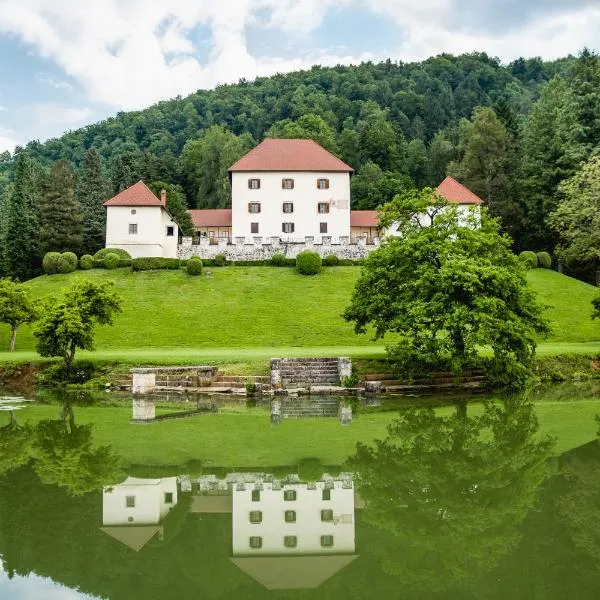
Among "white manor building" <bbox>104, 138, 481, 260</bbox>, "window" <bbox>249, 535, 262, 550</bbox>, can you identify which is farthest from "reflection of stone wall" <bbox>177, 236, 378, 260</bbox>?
"window" <bbox>249, 535, 262, 550</bbox>

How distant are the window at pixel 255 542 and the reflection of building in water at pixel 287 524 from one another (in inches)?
0.5

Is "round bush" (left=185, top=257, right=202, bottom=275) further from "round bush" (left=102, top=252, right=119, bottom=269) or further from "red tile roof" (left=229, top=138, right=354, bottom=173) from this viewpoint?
"red tile roof" (left=229, top=138, right=354, bottom=173)

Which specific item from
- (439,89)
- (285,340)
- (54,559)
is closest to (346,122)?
(439,89)

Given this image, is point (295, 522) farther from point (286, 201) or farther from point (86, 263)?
point (286, 201)

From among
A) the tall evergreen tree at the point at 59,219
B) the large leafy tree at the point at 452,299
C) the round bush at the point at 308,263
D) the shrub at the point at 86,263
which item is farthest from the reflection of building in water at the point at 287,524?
the tall evergreen tree at the point at 59,219

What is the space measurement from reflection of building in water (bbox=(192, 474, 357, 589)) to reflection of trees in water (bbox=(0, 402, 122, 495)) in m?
2.07

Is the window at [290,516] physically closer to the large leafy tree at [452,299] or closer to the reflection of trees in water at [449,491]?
the reflection of trees in water at [449,491]

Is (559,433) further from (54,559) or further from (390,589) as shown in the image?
(54,559)

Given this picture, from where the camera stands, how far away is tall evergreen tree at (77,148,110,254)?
67.2 metres

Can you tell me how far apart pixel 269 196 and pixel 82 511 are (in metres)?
53.0

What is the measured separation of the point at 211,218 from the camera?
68.3 meters

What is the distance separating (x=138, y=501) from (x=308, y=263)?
134 feet

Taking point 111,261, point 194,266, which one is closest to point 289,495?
point 194,266

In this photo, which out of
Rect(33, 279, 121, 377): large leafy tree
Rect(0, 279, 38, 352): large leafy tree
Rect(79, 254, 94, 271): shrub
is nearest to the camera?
Rect(33, 279, 121, 377): large leafy tree
